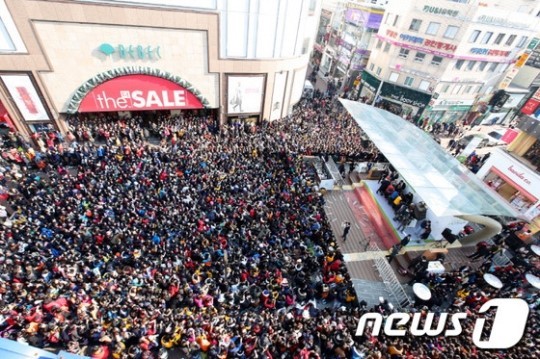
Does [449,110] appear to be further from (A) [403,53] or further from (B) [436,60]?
(A) [403,53]

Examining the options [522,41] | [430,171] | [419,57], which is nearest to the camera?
[430,171]

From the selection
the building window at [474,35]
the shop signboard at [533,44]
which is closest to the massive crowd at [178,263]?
the building window at [474,35]

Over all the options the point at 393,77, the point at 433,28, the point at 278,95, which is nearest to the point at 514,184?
the point at 393,77

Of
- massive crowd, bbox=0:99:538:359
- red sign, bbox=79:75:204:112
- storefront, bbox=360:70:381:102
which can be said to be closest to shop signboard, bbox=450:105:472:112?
storefront, bbox=360:70:381:102

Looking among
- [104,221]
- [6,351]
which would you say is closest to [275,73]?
[104,221]

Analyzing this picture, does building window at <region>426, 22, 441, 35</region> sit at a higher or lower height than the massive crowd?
higher

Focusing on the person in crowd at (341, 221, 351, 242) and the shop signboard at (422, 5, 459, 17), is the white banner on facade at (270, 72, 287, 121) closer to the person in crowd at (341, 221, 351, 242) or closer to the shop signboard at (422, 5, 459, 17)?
the person in crowd at (341, 221, 351, 242)

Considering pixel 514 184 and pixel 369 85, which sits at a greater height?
pixel 369 85
